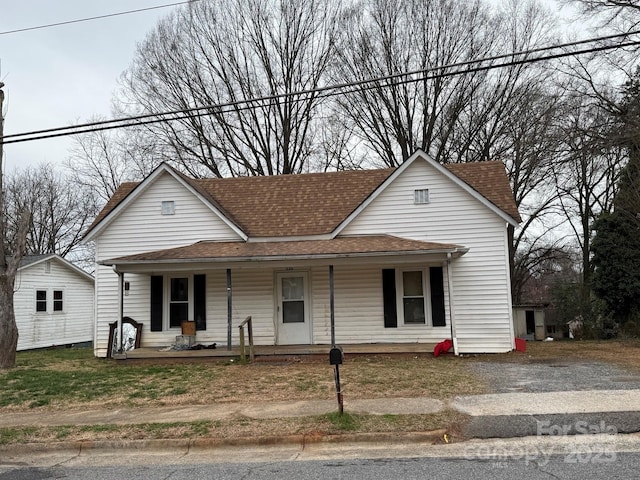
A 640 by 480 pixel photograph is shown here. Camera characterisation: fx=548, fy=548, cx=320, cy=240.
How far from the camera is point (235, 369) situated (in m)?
12.7

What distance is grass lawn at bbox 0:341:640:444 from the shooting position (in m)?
7.09

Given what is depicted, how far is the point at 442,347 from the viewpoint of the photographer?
14.1m

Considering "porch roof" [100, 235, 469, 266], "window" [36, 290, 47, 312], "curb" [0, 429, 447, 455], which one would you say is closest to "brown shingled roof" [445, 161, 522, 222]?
"porch roof" [100, 235, 469, 266]

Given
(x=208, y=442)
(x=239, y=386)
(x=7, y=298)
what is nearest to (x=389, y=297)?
(x=239, y=386)

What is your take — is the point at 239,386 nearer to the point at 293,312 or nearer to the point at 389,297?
the point at 293,312

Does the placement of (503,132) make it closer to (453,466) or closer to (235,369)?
(235,369)

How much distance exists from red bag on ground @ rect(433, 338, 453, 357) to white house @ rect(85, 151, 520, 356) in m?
0.18

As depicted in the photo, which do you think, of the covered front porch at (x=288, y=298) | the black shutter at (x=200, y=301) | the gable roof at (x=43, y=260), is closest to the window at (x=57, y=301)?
the gable roof at (x=43, y=260)

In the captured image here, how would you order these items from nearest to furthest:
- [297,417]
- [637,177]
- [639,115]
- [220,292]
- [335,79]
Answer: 1. [297,417]
2. [220,292]
3. [637,177]
4. [639,115]
5. [335,79]

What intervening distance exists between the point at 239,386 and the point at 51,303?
58.2 ft

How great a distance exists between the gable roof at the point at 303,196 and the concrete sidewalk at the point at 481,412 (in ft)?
25.1

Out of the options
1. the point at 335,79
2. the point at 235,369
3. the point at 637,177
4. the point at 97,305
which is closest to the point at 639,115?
the point at 637,177

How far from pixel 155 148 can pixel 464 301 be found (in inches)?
809

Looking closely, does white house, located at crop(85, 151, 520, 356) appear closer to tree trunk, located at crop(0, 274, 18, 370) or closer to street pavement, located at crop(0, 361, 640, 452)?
tree trunk, located at crop(0, 274, 18, 370)
